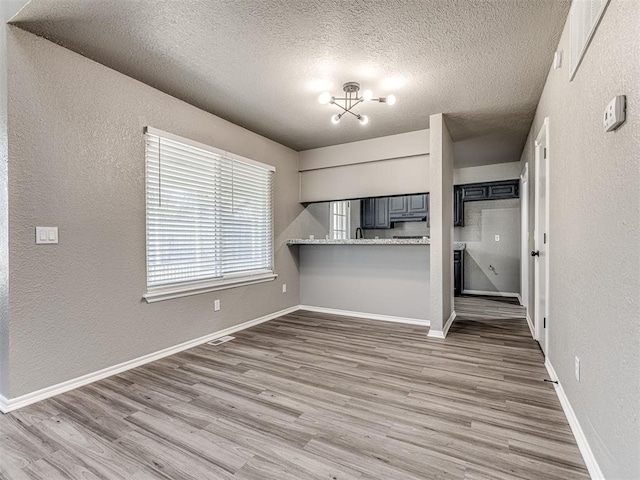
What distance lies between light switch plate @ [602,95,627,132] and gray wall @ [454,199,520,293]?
211 inches

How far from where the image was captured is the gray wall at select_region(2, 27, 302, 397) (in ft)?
7.10

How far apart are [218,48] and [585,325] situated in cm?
287

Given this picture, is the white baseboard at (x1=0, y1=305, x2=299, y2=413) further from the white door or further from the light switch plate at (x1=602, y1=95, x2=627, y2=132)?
the light switch plate at (x1=602, y1=95, x2=627, y2=132)

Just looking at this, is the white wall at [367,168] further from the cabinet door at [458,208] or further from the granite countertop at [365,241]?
the cabinet door at [458,208]

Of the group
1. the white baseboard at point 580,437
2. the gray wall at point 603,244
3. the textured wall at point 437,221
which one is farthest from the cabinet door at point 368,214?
the white baseboard at point 580,437

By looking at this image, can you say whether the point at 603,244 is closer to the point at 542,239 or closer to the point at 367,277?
the point at 542,239

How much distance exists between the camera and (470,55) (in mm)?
2494

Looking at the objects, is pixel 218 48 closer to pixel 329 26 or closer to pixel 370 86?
pixel 329 26

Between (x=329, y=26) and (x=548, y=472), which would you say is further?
(x=329, y=26)

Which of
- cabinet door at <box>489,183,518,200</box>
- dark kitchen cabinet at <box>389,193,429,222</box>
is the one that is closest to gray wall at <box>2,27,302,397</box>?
dark kitchen cabinet at <box>389,193,429,222</box>

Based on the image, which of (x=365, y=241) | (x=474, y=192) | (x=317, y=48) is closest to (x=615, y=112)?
(x=317, y=48)


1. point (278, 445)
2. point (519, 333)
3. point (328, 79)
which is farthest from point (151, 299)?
point (519, 333)

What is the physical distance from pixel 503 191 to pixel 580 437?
5.11 m

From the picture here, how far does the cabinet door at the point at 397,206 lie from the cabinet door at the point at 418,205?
7 centimetres
